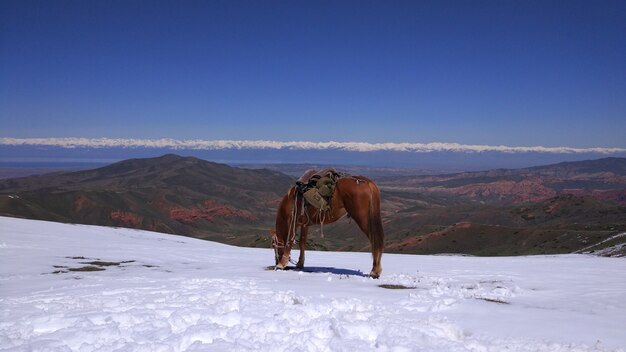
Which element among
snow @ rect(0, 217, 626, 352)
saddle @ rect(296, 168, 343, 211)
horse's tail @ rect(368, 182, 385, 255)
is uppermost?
saddle @ rect(296, 168, 343, 211)

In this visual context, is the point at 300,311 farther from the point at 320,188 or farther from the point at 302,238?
the point at 302,238

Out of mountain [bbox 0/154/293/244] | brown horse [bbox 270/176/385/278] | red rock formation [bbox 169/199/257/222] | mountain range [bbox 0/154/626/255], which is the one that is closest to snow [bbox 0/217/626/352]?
brown horse [bbox 270/176/385/278]

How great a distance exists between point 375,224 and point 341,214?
0.84 metres

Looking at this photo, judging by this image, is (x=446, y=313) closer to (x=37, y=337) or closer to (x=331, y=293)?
(x=331, y=293)

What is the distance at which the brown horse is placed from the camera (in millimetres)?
8617

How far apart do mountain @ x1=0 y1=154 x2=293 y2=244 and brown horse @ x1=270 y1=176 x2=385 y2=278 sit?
52.5 meters

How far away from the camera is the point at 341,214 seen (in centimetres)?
914

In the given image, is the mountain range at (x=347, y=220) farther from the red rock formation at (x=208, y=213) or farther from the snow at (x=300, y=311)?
the snow at (x=300, y=311)

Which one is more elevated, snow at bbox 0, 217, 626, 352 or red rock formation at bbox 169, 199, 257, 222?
snow at bbox 0, 217, 626, 352

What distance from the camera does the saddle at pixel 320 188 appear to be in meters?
9.03

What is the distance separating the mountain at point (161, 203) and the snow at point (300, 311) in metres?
54.5

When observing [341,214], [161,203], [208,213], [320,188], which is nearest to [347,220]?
[208,213]

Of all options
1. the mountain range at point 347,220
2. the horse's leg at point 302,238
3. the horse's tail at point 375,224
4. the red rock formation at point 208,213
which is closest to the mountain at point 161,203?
the red rock formation at point 208,213

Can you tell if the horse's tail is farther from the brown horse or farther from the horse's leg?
the horse's leg
